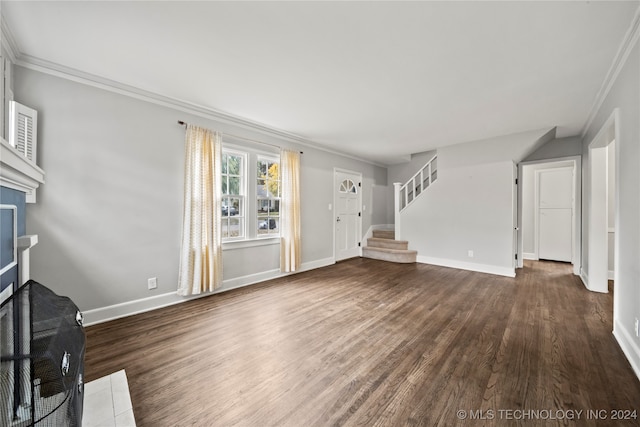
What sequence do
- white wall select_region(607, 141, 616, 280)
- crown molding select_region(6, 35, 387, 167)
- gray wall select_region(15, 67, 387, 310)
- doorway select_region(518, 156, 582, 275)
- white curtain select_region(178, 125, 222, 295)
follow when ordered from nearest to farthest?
crown molding select_region(6, 35, 387, 167) → gray wall select_region(15, 67, 387, 310) → white curtain select_region(178, 125, 222, 295) → white wall select_region(607, 141, 616, 280) → doorway select_region(518, 156, 582, 275)

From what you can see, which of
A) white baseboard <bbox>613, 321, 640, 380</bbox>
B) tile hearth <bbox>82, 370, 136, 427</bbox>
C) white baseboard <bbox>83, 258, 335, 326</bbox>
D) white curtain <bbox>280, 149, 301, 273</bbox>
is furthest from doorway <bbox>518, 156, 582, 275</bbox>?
tile hearth <bbox>82, 370, 136, 427</bbox>

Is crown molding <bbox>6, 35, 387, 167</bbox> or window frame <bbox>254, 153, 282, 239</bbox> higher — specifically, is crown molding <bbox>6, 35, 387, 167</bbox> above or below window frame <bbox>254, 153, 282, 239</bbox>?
above

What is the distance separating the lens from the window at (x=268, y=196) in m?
4.18

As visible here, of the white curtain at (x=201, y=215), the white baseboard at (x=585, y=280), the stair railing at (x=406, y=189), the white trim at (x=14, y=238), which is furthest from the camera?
the stair railing at (x=406, y=189)

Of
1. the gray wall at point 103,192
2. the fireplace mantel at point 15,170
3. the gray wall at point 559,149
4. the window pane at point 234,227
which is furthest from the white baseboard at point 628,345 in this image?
the gray wall at point 103,192

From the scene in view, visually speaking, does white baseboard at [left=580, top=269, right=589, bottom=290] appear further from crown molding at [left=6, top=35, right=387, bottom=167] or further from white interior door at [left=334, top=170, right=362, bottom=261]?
crown molding at [left=6, top=35, right=387, bottom=167]

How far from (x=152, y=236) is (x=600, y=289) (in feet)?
20.5

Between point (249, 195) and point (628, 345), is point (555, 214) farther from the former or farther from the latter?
point (249, 195)

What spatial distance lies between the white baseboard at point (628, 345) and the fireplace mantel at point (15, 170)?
3.94 m

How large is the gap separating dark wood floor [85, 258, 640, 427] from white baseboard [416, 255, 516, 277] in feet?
3.27

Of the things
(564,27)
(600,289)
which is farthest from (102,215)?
(600,289)

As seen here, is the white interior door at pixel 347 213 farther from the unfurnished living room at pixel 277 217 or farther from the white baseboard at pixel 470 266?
the white baseboard at pixel 470 266

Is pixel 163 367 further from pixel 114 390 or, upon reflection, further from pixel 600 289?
pixel 600 289

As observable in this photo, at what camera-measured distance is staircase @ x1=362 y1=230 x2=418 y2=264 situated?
5.57 metres
